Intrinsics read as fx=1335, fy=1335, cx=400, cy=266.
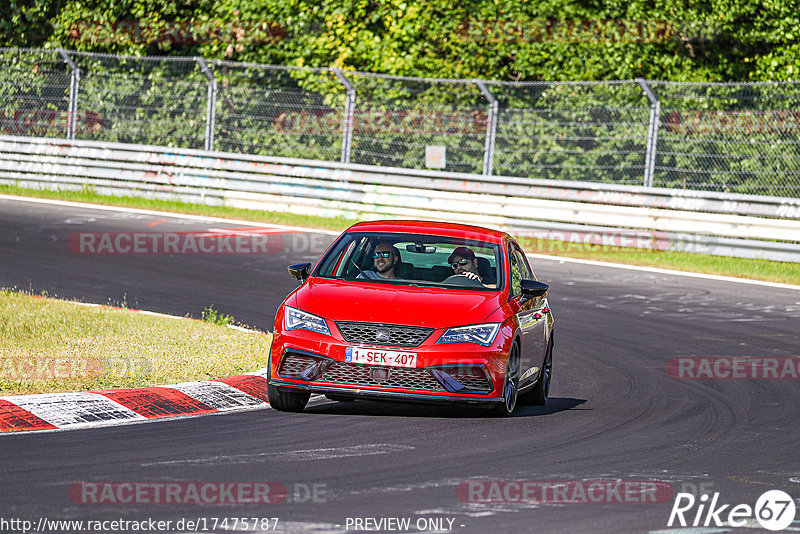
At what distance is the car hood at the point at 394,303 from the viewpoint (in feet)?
30.7

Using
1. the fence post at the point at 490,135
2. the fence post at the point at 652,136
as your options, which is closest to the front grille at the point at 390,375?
the fence post at the point at 652,136

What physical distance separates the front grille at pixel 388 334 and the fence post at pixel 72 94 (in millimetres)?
18423

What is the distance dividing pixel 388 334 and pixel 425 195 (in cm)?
1404

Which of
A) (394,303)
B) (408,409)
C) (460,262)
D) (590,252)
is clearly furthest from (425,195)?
(394,303)

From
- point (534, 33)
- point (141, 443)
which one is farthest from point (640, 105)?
point (141, 443)

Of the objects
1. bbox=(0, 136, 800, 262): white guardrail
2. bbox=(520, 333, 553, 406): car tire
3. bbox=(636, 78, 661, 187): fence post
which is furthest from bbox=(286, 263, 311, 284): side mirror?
bbox=(636, 78, 661, 187): fence post

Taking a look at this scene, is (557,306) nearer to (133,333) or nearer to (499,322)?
(133,333)

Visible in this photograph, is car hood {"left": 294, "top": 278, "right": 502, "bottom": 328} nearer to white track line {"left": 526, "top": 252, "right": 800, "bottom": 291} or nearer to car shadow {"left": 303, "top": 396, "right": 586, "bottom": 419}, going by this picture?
car shadow {"left": 303, "top": 396, "right": 586, "bottom": 419}

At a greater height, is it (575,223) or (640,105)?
(640,105)

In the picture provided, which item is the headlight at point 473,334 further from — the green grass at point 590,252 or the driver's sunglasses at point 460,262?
the green grass at point 590,252

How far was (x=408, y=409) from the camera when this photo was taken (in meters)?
9.90

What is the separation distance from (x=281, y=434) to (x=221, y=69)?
2262cm

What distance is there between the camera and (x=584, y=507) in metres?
6.75

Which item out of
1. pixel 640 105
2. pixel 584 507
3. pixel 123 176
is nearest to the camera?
pixel 584 507
